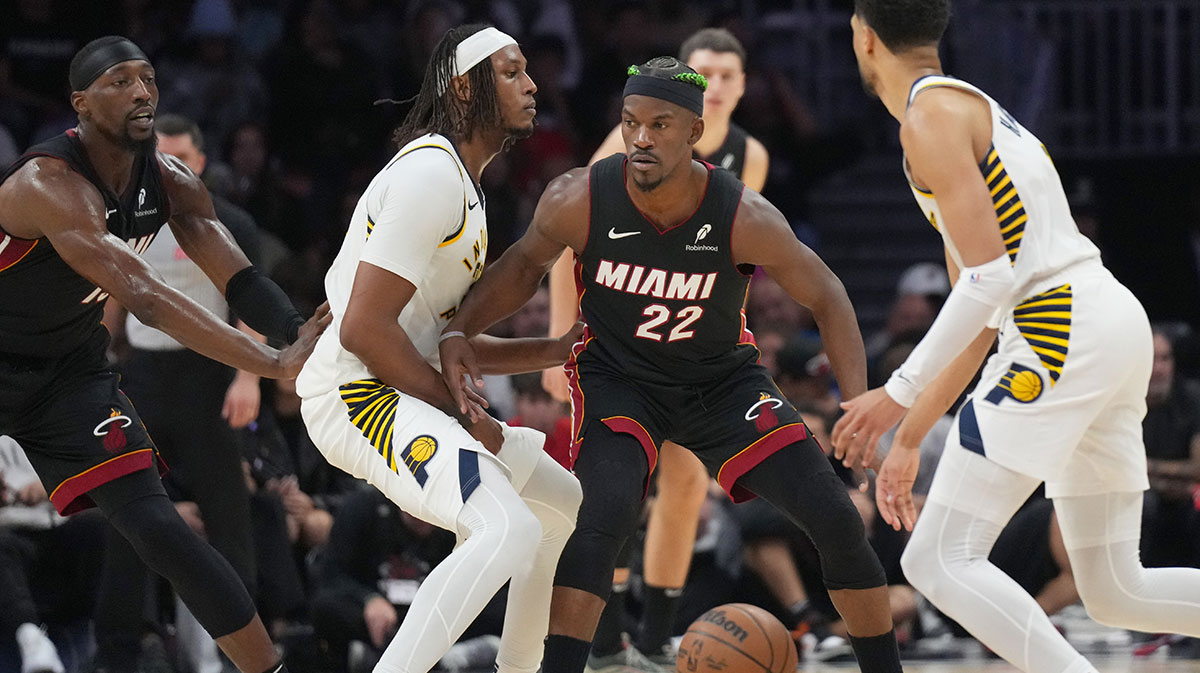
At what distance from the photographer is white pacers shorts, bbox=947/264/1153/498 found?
4086 millimetres

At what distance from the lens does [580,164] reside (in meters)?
10.8

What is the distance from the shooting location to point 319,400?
454 centimetres

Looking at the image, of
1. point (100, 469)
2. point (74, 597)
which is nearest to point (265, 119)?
point (74, 597)

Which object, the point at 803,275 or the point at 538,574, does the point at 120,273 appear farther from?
the point at 803,275

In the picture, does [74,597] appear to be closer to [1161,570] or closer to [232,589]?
[232,589]

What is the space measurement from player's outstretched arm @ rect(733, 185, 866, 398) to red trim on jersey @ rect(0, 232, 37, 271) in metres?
2.22

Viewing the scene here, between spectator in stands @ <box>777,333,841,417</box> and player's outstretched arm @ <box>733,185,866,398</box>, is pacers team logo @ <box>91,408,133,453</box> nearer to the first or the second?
player's outstretched arm @ <box>733,185,866,398</box>

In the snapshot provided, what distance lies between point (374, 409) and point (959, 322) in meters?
1.66

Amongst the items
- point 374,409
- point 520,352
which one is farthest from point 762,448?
point 374,409

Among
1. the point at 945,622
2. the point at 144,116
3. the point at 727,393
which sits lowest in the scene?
the point at 945,622

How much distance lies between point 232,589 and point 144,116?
1.52m

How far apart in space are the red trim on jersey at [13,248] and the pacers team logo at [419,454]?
149cm

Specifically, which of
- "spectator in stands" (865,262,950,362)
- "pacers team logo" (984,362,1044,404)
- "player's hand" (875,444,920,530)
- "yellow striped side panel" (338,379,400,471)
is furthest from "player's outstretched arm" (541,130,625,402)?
"spectator in stands" (865,262,950,362)

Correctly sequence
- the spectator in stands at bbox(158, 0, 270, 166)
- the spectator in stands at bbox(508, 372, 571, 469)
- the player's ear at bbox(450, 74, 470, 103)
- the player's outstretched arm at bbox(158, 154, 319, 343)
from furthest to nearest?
the spectator in stands at bbox(158, 0, 270, 166) < the spectator in stands at bbox(508, 372, 571, 469) < the player's outstretched arm at bbox(158, 154, 319, 343) < the player's ear at bbox(450, 74, 470, 103)
